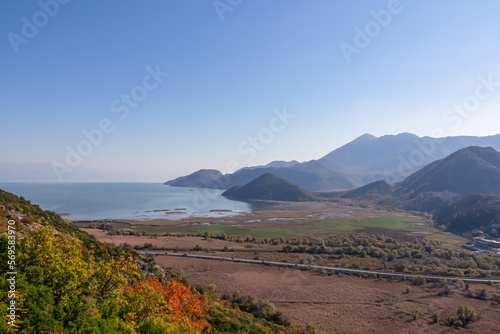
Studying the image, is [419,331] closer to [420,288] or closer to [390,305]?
[390,305]

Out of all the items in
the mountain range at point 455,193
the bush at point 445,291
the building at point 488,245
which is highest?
the mountain range at point 455,193

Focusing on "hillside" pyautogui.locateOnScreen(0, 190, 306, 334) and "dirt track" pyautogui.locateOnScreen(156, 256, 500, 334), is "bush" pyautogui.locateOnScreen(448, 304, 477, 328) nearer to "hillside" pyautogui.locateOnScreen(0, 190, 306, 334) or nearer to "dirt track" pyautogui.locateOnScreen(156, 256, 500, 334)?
"dirt track" pyautogui.locateOnScreen(156, 256, 500, 334)

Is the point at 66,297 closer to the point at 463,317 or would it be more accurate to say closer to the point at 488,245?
the point at 463,317

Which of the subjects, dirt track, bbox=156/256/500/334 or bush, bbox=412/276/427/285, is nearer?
dirt track, bbox=156/256/500/334

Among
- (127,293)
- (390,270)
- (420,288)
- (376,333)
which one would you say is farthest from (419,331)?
(127,293)

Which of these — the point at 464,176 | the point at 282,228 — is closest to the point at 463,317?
the point at 282,228

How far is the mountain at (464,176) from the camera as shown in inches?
5658

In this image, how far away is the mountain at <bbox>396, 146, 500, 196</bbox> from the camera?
144 metres

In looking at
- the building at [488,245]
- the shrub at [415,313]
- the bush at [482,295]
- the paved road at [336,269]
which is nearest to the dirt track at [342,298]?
the shrub at [415,313]

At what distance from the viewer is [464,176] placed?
154m

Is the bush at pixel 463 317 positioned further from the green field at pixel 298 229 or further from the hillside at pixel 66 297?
the green field at pixel 298 229

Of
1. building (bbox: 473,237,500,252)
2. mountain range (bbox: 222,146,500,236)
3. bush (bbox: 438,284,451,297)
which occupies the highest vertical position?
mountain range (bbox: 222,146,500,236)

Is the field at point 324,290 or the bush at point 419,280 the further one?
the bush at point 419,280

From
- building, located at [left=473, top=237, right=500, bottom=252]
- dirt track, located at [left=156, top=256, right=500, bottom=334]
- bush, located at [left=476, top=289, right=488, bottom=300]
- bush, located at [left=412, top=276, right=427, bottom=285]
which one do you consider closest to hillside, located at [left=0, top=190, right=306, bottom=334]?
dirt track, located at [left=156, top=256, right=500, bottom=334]
